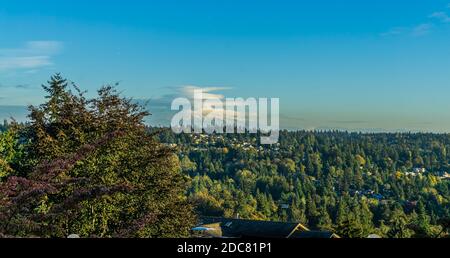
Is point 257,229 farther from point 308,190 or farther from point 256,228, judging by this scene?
point 308,190

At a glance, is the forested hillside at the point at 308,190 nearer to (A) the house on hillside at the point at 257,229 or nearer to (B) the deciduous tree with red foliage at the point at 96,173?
(A) the house on hillside at the point at 257,229

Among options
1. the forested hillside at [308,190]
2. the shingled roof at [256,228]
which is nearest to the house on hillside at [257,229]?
the shingled roof at [256,228]

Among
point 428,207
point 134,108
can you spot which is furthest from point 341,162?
point 134,108

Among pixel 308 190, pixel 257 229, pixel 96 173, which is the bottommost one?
pixel 308 190

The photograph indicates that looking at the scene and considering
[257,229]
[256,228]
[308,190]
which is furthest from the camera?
[308,190]

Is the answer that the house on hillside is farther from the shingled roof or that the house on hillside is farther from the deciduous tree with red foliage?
the deciduous tree with red foliage

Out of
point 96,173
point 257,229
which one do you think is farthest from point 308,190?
point 96,173

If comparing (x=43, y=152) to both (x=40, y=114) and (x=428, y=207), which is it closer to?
(x=40, y=114)

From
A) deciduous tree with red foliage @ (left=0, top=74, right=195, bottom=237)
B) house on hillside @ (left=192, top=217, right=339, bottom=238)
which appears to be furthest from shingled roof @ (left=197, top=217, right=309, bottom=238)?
deciduous tree with red foliage @ (left=0, top=74, right=195, bottom=237)

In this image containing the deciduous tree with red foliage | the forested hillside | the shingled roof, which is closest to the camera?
the deciduous tree with red foliage

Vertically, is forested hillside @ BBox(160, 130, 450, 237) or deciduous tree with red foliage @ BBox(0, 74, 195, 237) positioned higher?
deciduous tree with red foliage @ BBox(0, 74, 195, 237)

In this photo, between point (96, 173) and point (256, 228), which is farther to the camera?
point (256, 228)

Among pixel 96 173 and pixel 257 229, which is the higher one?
pixel 96 173
